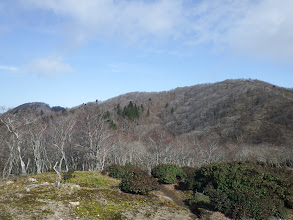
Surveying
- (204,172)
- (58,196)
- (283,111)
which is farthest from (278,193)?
(283,111)

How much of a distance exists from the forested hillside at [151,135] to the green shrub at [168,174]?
24.0 feet

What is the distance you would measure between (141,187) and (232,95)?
106826mm

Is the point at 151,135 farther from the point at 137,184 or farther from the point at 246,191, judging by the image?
the point at 246,191

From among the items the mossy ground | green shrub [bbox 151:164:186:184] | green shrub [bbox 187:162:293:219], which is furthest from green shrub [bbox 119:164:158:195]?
green shrub [bbox 187:162:293:219]

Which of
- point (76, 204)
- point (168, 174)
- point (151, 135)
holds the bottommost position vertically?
point (168, 174)

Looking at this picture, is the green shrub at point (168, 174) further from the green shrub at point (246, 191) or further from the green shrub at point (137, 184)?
the green shrub at point (137, 184)

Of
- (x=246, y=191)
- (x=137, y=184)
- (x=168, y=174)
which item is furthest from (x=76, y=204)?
(x=246, y=191)

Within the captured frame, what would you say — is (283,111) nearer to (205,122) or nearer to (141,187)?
(205,122)

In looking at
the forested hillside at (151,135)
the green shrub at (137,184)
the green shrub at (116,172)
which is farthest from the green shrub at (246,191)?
the forested hillside at (151,135)

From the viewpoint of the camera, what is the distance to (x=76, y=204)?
33.4 feet

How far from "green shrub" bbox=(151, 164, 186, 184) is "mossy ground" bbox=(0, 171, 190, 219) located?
3.44m

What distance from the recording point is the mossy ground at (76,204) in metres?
9.07

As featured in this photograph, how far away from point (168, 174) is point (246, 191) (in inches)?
249

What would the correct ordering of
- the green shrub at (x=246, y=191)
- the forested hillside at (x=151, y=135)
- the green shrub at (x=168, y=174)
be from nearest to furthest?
the green shrub at (x=246, y=191)
the green shrub at (x=168, y=174)
the forested hillside at (x=151, y=135)
